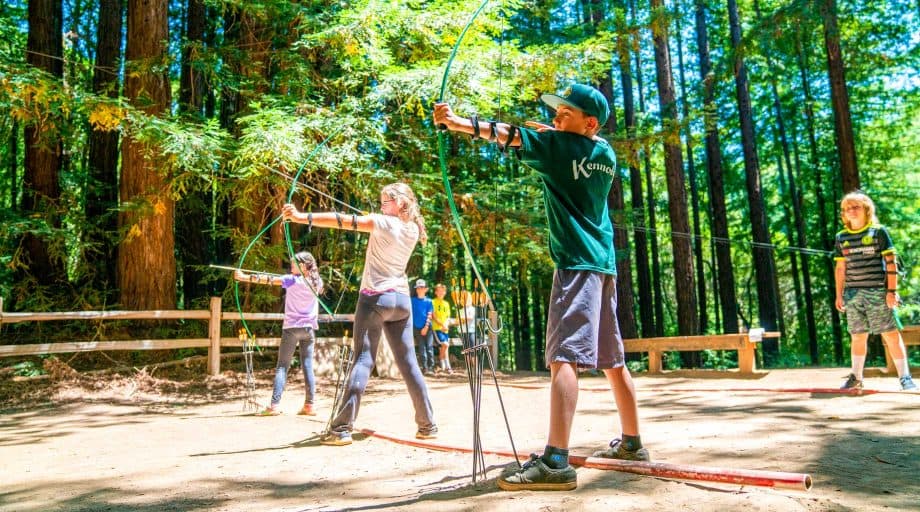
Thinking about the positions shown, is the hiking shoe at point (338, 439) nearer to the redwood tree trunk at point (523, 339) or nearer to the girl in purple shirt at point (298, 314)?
the girl in purple shirt at point (298, 314)

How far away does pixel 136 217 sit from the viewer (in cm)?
935

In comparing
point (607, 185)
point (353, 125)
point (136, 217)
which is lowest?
point (607, 185)

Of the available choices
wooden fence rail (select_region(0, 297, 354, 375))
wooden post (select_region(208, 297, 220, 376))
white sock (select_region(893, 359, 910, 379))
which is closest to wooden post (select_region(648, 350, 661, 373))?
white sock (select_region(893, 359, 910, 379))

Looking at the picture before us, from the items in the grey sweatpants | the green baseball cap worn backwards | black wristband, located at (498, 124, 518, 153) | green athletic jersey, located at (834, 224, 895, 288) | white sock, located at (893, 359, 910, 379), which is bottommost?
white sock, located at (893, 359, 910, 379)

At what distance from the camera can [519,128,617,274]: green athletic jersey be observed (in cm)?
305

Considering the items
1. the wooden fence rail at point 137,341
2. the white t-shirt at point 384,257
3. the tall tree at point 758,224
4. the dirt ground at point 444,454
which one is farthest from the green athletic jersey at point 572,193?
the tall tree at point 758,224

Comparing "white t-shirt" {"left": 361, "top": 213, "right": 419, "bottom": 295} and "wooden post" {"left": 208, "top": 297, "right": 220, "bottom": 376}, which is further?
"wooden post" {"left": 208, "top": 297, "right": 220, "bottom": 376}

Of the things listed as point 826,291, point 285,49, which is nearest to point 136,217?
point 285,49

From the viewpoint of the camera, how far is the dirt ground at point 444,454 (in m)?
2.75

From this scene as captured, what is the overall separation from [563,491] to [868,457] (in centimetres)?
187

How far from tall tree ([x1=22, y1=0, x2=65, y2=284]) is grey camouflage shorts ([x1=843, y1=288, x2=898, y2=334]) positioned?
464 inches

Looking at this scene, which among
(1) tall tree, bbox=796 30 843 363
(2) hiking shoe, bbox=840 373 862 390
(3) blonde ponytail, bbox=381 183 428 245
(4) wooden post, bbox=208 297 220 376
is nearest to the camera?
(3) blonde ponytail, bbox=381 183 428 245

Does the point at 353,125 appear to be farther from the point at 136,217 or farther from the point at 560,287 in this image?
the point at 560,287

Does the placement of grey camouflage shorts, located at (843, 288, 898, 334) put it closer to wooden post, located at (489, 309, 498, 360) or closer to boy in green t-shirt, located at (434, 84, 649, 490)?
wooden post, located at (489, 309, 498, 360)
